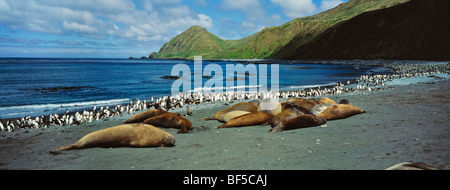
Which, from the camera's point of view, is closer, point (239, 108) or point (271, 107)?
point (271, 107)

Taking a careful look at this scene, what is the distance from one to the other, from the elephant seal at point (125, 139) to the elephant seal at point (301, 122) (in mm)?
3696

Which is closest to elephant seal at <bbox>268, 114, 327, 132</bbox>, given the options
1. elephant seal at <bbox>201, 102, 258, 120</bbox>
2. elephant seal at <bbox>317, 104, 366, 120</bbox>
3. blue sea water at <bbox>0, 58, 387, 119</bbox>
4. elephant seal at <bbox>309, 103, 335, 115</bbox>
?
elephant seal at <bbox>317, 104, 366, 120</bbox>

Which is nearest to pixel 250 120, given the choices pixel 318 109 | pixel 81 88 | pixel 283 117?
pixel 283 117

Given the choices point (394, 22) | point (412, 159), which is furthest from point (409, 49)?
point (412, 159)

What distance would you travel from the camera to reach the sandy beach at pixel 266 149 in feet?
18.2

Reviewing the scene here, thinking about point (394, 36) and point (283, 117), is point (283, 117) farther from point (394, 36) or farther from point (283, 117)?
point (394, 36)

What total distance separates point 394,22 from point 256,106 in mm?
120634

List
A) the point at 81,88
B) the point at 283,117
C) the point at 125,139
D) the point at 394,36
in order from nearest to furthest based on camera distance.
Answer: the point at 125,139 < the point at 283,117 < the point at 81,88 < the point at 394,36

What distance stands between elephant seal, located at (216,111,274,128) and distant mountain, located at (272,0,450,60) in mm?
87583

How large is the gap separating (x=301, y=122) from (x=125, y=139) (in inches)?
228

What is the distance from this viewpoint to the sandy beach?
5.54 m

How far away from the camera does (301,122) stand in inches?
366

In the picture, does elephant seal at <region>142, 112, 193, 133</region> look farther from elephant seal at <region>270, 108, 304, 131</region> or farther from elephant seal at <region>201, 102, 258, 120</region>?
elephant seal at <region>270, 108, 304, 131</region>
